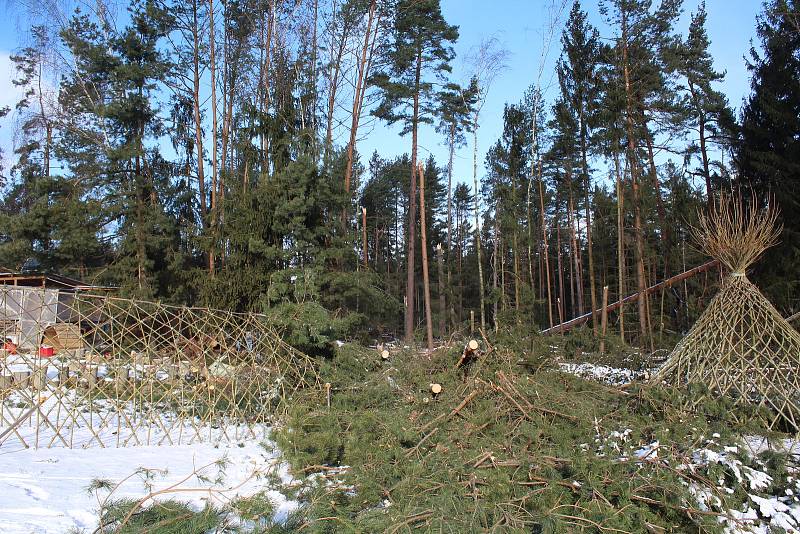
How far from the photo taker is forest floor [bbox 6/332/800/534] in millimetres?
3363

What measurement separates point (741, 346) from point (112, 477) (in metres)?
6.33

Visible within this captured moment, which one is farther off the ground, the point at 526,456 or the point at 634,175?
the point at 634,175

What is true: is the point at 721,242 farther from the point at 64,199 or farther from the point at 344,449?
the point at 64,199

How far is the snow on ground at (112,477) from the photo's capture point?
12.3 ft

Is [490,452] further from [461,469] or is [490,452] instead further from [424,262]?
[424,262]

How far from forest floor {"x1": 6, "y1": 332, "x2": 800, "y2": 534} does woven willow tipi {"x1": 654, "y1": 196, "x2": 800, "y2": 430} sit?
0.39 meters

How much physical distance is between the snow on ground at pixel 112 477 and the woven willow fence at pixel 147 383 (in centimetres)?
36

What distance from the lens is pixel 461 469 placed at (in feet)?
12.9

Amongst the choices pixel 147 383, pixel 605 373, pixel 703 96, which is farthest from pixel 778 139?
pixel 147 383

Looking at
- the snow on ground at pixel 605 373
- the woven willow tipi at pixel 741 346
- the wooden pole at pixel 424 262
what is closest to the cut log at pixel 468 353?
the snow on ground at pixel 605 373

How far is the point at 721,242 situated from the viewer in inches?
247

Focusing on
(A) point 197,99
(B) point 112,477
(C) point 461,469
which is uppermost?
Result: (A) point 197,99

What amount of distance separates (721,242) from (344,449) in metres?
A: 4.87

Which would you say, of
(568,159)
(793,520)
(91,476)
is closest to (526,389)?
(793,520)
